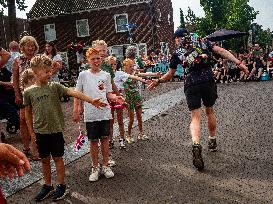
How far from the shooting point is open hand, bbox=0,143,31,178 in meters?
1.68

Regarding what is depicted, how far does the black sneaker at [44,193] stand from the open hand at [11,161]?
9.08ft

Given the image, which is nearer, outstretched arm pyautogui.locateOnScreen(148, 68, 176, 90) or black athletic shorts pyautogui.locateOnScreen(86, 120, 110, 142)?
black athletic shorts pyautogui.locateOnScreen(86, 120, 110, 142)

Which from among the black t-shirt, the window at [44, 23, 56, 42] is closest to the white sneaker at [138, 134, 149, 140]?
the black t-shirt

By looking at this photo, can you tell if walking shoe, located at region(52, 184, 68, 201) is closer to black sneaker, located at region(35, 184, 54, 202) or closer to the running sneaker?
black sneaker, located at region(35, 184, 54, 202)

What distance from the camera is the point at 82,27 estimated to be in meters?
36.7

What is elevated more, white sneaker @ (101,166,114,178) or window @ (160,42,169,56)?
window @ (160,42,169,56)

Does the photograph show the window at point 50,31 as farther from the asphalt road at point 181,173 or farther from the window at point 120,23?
the asphalt road at point 181,173

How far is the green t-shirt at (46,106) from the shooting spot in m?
4.46

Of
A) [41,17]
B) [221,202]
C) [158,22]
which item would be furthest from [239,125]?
[41,17]

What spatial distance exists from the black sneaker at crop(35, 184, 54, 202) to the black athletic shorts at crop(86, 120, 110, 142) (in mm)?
867

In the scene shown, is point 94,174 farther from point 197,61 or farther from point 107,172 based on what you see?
point 197,61

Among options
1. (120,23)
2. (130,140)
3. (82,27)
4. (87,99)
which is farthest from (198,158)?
(82,27)

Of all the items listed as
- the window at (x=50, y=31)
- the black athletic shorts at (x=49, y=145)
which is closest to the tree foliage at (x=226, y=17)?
the window at (x=50, y=31)

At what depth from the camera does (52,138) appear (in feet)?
14.7
